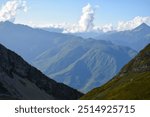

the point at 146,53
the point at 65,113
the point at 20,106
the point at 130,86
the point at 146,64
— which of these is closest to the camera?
the point at 65,113

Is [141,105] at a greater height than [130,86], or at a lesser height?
lesser

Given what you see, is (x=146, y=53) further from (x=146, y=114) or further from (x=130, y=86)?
(x=146, y=114)

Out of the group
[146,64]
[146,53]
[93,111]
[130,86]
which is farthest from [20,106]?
[146,53]

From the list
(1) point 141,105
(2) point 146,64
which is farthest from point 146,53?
(1) point 141,105

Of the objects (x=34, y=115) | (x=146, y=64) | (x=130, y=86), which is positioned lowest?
(x=34, y=115)

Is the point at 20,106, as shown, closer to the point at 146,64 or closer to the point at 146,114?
the point at 146,114

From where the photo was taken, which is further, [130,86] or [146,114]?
[130,86]

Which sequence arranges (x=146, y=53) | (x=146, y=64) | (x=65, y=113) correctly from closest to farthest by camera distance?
1. (x=65, y=113)
2. (x=146, y=64)
3. (x=146, y=53)

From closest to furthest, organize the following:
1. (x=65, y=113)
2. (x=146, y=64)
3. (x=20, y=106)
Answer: (x=65, y=113) → (x=20, y=106) → (x=146, y=64)

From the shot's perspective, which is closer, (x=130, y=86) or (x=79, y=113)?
(x=79, y=113)
